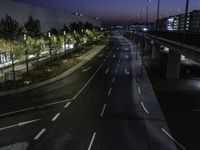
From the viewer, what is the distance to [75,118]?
24156mm

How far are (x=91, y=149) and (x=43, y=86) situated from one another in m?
19.7

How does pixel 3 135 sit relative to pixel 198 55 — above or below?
below

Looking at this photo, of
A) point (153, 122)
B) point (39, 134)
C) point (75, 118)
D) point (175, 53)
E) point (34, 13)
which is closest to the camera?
point (39, 134)

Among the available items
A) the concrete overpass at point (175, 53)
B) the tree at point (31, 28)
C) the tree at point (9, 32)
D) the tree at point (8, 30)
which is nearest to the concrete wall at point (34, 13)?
the tree at point (31, 28)

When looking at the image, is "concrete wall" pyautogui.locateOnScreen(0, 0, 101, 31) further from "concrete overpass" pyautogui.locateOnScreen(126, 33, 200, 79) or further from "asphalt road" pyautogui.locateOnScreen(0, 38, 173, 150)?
"concrete overpass" pyautogui.locateOnScreen(126, 33, 200, 79)

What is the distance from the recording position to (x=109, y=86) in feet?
124

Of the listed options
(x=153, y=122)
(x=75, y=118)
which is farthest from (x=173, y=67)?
(x=75, y=118)

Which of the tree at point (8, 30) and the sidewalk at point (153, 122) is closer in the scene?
the sidewalk at point (153, 122)

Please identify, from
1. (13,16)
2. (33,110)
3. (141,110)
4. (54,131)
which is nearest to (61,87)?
(33,110)

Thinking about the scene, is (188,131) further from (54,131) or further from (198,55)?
(54,131)

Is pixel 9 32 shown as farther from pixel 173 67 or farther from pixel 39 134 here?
pixel 39 134

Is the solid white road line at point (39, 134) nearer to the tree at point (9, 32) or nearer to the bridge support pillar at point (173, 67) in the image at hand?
the tree at point (9, 32)

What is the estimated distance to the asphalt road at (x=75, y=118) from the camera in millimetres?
19094

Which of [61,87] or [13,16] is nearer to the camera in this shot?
[61,87]
